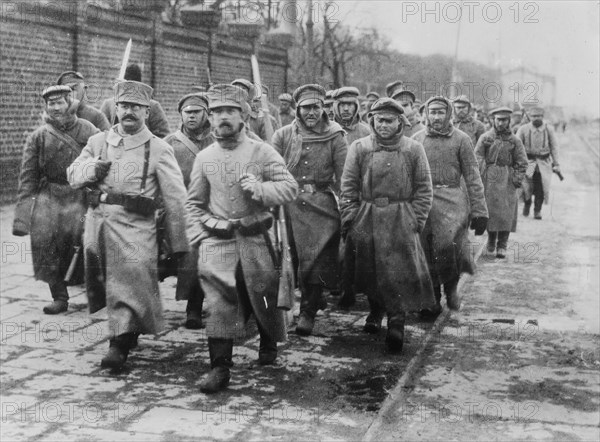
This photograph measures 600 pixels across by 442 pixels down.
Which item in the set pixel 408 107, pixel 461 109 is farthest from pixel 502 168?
pixel 408 107

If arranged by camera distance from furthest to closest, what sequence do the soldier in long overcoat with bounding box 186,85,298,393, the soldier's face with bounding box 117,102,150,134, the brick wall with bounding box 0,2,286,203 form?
the brick wall with bounding box 0,2,286,203 < the soldier's face with bounding box 117,102,150,134 < the soldier in long overcoat with bounding box 186,85,298,393

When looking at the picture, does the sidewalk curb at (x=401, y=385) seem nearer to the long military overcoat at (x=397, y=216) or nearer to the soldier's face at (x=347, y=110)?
the long military overcoat at (x=397, y=216)

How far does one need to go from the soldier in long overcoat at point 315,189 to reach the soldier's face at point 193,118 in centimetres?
77

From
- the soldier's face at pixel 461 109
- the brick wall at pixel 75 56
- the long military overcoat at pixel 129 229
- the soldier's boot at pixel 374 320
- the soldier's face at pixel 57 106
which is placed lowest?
the soldier's boot at pixel 374 320

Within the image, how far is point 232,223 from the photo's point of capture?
19.5ft

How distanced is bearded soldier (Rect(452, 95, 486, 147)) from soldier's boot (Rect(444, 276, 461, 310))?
4.46 metres

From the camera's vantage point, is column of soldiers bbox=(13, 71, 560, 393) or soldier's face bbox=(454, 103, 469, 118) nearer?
column of soldiers bbox=(13, 71, 560, 393)

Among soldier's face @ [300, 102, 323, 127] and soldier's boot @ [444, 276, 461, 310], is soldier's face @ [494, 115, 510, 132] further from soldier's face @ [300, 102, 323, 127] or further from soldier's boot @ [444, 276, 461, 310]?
soldier's face @ [300, 102, 323, 127]

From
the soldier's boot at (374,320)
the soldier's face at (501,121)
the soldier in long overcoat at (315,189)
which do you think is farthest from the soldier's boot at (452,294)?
the soldier's face at (501,121)

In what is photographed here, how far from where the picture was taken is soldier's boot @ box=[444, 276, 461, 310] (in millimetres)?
8352

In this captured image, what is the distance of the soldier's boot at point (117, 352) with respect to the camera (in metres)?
6.14

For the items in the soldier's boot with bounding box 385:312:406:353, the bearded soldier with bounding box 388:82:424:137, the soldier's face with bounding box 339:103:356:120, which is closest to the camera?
the soldier's boot with bounding box 385:312:406:353

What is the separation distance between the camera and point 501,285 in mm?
9688

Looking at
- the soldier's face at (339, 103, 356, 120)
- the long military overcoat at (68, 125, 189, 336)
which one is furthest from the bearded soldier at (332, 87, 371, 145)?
the long military overcoat at (68, 125, 189, 336)
